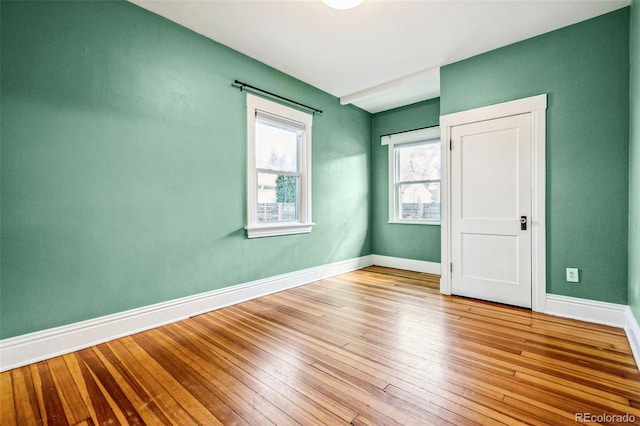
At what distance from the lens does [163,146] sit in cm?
257

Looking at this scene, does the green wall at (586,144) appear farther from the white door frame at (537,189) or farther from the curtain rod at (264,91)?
the curtain rod at (264,91)

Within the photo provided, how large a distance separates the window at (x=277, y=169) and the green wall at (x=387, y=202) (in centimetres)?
166

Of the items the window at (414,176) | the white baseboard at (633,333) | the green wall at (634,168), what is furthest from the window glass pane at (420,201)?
the white baseboard at (633,333)

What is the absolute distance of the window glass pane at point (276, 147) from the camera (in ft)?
11.3

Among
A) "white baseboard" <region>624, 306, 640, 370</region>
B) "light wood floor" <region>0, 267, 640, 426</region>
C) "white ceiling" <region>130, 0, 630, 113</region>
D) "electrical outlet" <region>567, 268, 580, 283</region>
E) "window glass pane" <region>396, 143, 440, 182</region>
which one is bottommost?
"light wood floor" <region>0, 267, 640, 426</region>

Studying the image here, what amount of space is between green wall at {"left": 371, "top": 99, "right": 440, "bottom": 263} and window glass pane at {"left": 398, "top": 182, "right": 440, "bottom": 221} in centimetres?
19

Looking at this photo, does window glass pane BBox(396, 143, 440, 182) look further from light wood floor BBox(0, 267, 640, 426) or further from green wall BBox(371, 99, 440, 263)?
light wood floor BBox(0, 267, 640, 426)

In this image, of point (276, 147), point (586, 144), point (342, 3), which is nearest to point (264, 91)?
point (276, 147)

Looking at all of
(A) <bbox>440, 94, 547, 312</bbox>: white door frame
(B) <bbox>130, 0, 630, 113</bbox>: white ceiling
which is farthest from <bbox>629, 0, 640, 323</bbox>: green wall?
(A) <bbox>440, 94, 547, 312</bbox>: white door frame

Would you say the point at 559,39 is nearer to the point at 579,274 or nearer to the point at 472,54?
the point at 472,54

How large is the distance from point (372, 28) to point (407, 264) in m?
3.43

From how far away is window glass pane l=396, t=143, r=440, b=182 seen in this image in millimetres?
4512

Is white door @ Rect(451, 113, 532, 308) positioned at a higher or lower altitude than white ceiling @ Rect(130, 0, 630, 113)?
lower

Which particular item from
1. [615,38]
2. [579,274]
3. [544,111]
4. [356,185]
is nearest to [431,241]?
[356,185]
